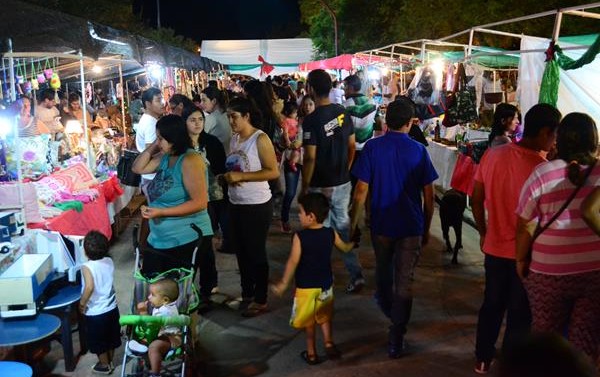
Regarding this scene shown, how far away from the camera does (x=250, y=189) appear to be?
208 inches

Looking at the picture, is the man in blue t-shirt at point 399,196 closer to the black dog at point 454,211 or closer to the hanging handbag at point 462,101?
the black dog at point 454,211

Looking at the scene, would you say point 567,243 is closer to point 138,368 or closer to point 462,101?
point 138,368

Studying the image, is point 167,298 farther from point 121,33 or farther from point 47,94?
point 47,94

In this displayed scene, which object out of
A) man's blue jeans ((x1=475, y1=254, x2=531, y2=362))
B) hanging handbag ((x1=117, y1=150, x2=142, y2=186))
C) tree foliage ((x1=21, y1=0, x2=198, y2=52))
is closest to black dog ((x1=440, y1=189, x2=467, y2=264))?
man's blue jeans ((x1=475, y1=254, x2=531, y2=362))

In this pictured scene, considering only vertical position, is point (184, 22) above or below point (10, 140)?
above

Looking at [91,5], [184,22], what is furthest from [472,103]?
[184,22]

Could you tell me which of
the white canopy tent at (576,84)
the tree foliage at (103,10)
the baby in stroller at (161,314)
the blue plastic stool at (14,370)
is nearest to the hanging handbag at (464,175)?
the white canopy tent at (576,84)

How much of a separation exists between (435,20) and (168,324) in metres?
17.2

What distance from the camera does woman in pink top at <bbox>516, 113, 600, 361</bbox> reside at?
10.4ft

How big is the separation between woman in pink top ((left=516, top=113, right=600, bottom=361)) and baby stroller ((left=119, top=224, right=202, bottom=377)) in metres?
2.21

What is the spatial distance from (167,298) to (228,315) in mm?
1605

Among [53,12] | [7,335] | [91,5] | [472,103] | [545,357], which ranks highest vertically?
[91,5]

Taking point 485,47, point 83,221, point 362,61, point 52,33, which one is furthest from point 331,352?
point 362,61

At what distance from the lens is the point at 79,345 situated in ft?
16.6
